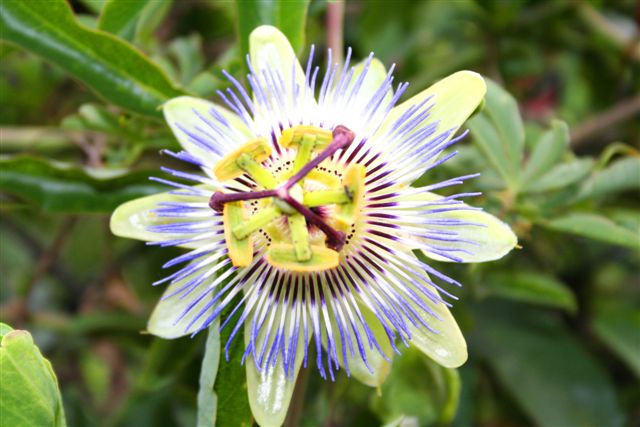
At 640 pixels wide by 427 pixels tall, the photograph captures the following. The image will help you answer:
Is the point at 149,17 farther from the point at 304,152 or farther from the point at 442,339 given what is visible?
the point at 442,339

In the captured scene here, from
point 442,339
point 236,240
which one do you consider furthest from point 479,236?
point 236,240

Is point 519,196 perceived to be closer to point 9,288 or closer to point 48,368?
point 48,368

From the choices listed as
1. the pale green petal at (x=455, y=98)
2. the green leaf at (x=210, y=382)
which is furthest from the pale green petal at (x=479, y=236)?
the green leaf at (x=210, y=382)

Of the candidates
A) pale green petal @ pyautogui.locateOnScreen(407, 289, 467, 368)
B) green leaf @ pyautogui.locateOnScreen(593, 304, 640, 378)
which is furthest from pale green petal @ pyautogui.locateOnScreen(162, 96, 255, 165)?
green leaf @ pyautogui.locateOnScreen(593, 304, 640, 378)

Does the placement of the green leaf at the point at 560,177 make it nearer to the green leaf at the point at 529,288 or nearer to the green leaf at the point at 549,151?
the green leaf at the point at 549,151

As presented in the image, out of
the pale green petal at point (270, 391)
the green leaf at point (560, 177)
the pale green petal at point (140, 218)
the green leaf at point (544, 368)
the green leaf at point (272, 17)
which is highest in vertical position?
the green leaf at point (272, 17)

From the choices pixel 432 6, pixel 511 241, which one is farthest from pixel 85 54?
pixel 432 6

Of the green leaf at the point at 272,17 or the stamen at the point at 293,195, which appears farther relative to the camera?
the green leaf at the point at 272,17

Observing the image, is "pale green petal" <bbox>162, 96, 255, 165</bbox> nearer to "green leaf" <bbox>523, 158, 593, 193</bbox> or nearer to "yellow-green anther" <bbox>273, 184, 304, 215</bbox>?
"yellow-green anther" <bbox>273, 184, 304, 215</bbox>
